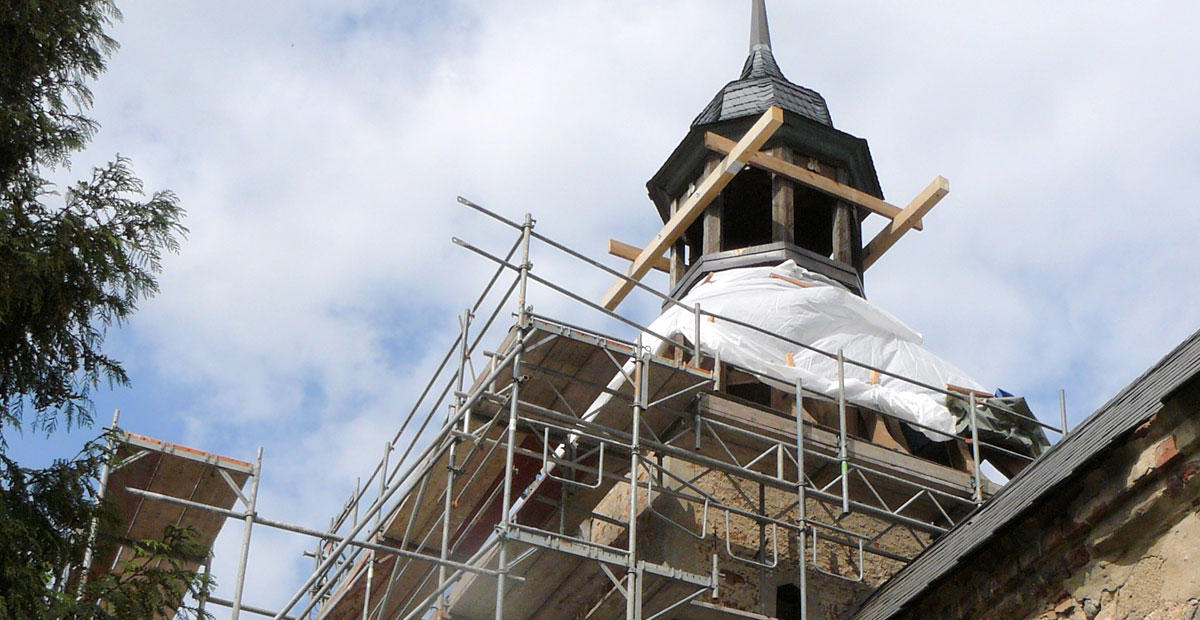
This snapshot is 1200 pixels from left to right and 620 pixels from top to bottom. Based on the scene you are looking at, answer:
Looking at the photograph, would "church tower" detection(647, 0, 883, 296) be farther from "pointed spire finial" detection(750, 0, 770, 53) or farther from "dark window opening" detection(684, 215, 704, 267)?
"pointed spire finial" detection(750, 0, 770, 53)

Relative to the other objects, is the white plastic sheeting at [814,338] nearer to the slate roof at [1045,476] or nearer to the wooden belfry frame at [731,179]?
the wooden belfry frame at [731,179]

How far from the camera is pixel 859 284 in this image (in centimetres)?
1969

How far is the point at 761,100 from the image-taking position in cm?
2117

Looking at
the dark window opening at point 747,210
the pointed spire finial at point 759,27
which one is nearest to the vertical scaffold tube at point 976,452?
the dark window opening at point 747,210

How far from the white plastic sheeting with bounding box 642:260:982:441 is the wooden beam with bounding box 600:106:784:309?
3.40 feet

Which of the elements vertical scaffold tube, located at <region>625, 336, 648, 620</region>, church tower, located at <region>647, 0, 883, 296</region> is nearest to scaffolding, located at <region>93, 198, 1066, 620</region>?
vertical scaffold tube, located at <region>625, 336, 648, 620</region>

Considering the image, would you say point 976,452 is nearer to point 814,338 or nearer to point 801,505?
point 801,505

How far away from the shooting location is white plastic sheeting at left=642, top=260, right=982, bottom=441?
15.9m

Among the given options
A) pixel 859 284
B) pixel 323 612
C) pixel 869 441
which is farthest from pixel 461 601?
pixel 859 284

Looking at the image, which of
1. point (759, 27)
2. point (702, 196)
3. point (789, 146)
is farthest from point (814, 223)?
point (759, 27)

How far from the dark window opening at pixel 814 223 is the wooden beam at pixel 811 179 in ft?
2.23

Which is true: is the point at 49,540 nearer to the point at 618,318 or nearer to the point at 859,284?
the point at 618,318

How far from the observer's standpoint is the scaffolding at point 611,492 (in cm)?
1285

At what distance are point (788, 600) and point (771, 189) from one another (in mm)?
7222
